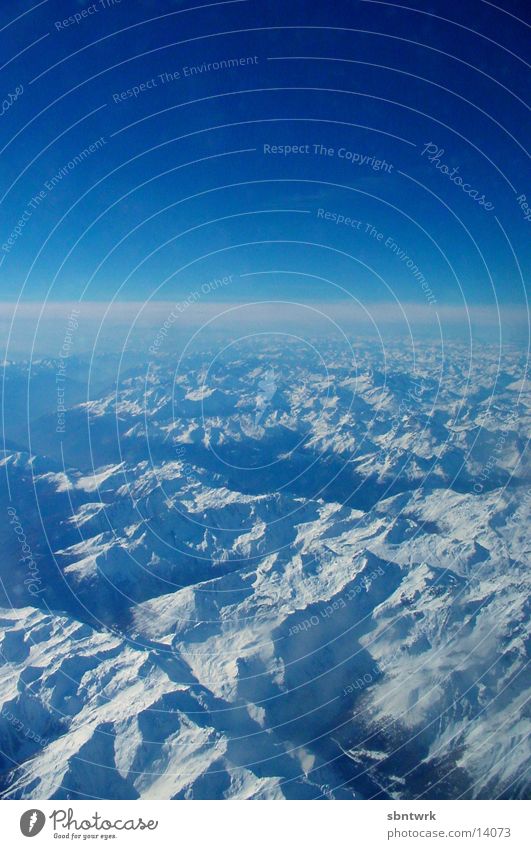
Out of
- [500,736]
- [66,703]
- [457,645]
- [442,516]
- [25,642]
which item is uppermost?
[442,516]

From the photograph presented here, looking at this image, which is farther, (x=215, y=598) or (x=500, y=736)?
(x=215, y=598)

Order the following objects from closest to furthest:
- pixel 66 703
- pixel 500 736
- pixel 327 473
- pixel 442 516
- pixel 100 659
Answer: pixel 500 736, pixel 66 703, pixel 100 659, pixel 442 516, pixel 327 473

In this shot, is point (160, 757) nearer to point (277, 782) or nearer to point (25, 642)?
point (277, 782)

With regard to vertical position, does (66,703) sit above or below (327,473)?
below
